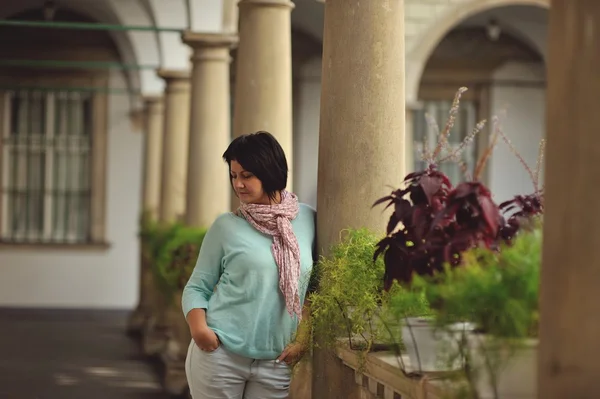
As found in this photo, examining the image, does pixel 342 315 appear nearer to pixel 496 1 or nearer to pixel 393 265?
pixel 393 265

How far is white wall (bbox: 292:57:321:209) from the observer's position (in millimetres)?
18156

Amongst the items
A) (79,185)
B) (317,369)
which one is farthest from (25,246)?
(317,369)

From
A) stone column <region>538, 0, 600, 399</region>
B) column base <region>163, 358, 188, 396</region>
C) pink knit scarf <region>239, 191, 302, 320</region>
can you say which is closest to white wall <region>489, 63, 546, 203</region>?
column base <region>163, 358, 188, 396</region>

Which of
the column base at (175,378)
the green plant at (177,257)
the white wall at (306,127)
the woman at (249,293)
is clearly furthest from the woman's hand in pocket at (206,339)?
the white wall at (306,127)

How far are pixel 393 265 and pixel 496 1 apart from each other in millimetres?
10837

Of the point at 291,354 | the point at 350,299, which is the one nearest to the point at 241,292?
the point at 291,354

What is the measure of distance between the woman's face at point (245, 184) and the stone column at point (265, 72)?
11.6 ft

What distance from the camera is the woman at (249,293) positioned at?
13.9 ft

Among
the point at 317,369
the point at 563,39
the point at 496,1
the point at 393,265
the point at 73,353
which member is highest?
the point at 496,1

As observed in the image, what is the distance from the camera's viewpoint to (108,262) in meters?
20.1

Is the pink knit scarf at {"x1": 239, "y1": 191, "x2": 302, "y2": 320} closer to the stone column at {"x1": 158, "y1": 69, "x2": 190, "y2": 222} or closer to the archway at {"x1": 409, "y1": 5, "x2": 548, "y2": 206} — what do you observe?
the stone column at {"x1": 158, "y1": 69, "x2": 190, "y2": 222}

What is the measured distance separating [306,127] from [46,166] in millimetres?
4464

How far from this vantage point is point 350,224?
5074mm

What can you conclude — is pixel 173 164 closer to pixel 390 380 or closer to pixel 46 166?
pixel 46 166
